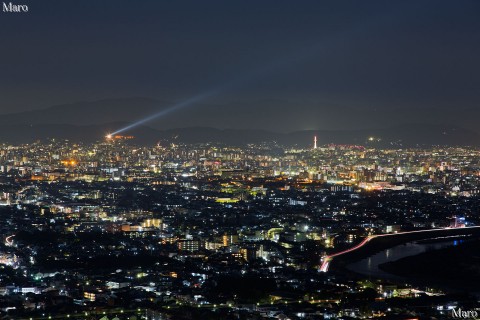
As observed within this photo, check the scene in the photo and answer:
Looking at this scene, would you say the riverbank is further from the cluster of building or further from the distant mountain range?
the distant mountain range

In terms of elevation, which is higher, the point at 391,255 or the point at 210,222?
the point at 210,222

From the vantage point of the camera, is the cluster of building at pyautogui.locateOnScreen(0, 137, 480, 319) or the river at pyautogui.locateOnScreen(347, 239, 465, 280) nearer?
the cluster of building at pyautogui.locateOnScreen(0, 137, 480, 319)

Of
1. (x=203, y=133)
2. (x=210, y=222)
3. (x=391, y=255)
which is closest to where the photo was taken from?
(x=391, y=255)

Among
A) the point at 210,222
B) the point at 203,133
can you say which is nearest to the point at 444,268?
the point at 210,222

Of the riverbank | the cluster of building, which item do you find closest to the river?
the riverbank

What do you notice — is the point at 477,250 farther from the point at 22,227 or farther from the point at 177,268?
the point at 22,227

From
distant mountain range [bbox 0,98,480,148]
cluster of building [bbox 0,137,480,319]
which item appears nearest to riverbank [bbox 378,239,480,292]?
cluster of building [bbox 0,137,480,319]

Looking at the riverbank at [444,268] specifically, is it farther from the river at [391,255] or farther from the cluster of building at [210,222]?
the cluster of building at [210,222]

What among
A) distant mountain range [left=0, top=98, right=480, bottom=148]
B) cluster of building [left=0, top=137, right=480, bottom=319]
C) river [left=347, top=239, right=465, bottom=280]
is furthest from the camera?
distant mountain range [left=0, top=98, right=480, bottom=148]

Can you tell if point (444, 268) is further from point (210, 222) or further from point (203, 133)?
point (203, 133)

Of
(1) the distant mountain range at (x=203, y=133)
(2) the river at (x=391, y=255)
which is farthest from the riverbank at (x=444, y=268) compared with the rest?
(1) the distant mountain range at (x=203, y=133)

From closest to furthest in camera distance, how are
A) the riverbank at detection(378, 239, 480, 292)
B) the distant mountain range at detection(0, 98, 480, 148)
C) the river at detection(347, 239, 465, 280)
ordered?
the riverbank at detection(378, 239, 480, 292) < the river at detection(347, 239, 465, 280) < the distant mountain range at detection(0, 98, 480, 148)

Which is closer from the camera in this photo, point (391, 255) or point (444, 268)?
point (444, 268)
